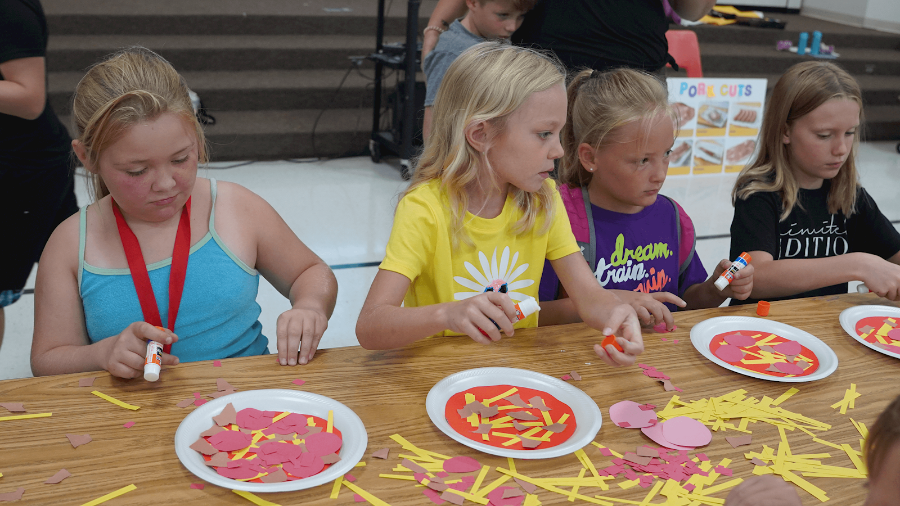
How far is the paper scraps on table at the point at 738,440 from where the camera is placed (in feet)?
3.51

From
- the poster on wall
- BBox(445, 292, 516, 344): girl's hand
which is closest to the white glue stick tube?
BBox(445, 292, 516, 344): girl's hand

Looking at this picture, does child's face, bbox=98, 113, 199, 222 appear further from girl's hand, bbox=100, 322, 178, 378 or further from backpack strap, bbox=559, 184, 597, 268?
backpack strap, bbox=559, 184, 597, 268

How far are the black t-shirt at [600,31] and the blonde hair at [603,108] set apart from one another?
0.43 m

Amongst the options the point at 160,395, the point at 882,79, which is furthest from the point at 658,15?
the point at 882,79

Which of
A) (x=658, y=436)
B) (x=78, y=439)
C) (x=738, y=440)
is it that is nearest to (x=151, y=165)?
(x=78, y=439)

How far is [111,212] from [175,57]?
168 inches

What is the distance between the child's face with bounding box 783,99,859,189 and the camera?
1.87 metres

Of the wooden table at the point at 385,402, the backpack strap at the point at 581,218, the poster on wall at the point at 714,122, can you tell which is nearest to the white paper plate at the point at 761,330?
the wooden table at the point at 385,402

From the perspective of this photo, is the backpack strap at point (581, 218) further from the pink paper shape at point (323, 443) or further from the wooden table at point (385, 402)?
the pink paper shape at point (323, 443)

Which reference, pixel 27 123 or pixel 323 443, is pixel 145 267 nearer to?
pixel 323 443

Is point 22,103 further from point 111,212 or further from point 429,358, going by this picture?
point 429,358

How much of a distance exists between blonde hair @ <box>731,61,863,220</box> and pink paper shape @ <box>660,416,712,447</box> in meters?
0.99

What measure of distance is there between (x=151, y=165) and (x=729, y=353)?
1073 millimetres

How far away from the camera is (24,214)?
1.97m
